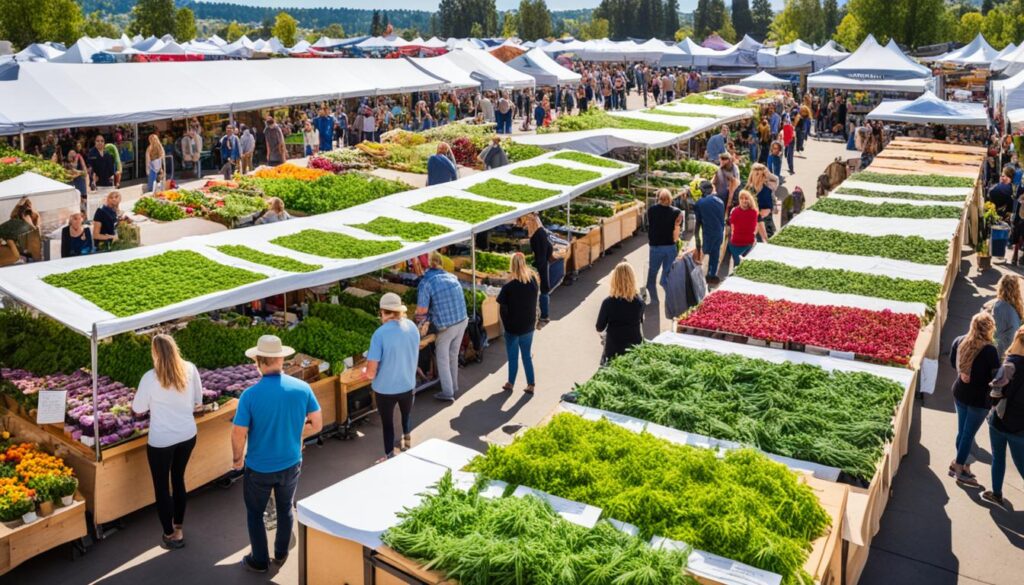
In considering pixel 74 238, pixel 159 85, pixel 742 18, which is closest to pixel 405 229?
pixel 74 238

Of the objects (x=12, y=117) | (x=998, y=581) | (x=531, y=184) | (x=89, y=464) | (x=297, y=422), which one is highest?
(x=12, y=117)

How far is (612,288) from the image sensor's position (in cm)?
849

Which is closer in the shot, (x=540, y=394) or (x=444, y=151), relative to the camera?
(x=540, y=394)

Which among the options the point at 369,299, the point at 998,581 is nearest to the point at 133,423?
the point at 369,299

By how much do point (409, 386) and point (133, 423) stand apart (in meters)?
2.09

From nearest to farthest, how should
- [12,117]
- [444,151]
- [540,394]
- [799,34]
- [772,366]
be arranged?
[772,366], [540,394], [444,151], [12,117], [799,34]

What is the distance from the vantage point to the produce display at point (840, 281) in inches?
376

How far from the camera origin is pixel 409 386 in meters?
7.63

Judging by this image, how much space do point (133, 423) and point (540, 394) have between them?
4009 mm

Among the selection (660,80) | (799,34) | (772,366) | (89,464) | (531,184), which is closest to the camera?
(89,464)

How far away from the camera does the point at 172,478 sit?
6.65 m

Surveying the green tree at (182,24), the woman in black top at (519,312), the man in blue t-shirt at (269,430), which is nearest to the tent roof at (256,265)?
the woman in black top at (519,312)

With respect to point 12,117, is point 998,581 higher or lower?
lower

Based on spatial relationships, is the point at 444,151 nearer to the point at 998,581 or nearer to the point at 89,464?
the point at 89,464
